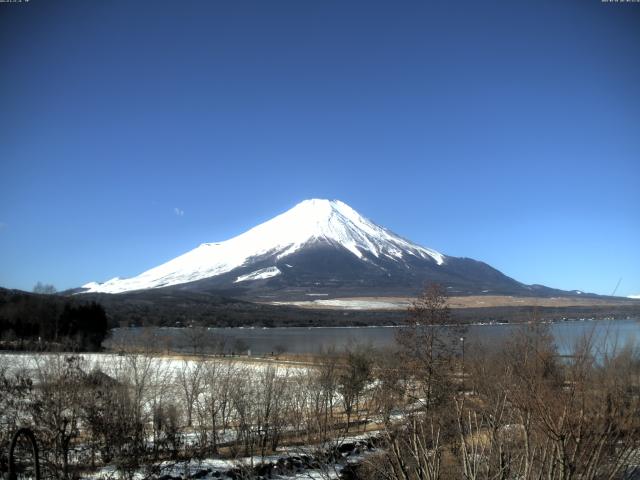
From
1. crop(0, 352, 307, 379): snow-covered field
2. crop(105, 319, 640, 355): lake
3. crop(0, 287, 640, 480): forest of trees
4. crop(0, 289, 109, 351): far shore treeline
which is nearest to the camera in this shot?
crop(0, 287, 640, 480): forest of trees

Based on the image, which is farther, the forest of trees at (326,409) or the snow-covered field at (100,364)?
the snow-covered field at (100,364)

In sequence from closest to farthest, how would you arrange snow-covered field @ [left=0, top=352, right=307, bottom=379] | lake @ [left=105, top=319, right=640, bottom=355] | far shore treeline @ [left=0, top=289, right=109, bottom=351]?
1. lake @ [left=105, top=319, right=640, bottom=355]
2. snow-covered field @ [left=0, top=352, right=307, bottom=379]
3. far shore treeline @ [left=0, top=289, right=109, bottom=351]

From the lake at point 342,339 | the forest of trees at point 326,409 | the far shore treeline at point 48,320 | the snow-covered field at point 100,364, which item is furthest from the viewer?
the far shore treeline at point 48,320

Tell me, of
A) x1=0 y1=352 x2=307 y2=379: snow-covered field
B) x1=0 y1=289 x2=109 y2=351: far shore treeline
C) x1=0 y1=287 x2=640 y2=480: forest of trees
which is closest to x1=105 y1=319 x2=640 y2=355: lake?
x1=0 y1=287 x2=640 y2=480: forest of trees

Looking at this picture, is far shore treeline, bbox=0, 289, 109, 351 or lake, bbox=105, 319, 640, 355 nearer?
lake, bbox=105, 319, 640, 355

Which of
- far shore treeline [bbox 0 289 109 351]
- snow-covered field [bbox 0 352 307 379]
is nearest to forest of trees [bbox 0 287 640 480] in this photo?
snow-covered field [bbox 0 352 307 379]

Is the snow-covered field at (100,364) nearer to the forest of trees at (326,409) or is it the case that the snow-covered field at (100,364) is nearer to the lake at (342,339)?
the forest of trees at (326,409)

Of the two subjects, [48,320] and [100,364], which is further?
[48,320]

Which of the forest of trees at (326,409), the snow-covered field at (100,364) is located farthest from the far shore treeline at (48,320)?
the forest of trees at (326,409)

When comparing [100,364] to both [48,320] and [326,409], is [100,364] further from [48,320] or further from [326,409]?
[48,320]

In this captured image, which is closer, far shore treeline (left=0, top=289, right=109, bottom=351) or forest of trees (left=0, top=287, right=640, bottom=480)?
forest of trees (left=0, top=287, right=640, bottom=480)

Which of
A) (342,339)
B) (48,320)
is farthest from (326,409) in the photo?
(342,339)

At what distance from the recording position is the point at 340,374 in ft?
85.6

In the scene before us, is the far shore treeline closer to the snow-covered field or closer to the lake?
the lake
